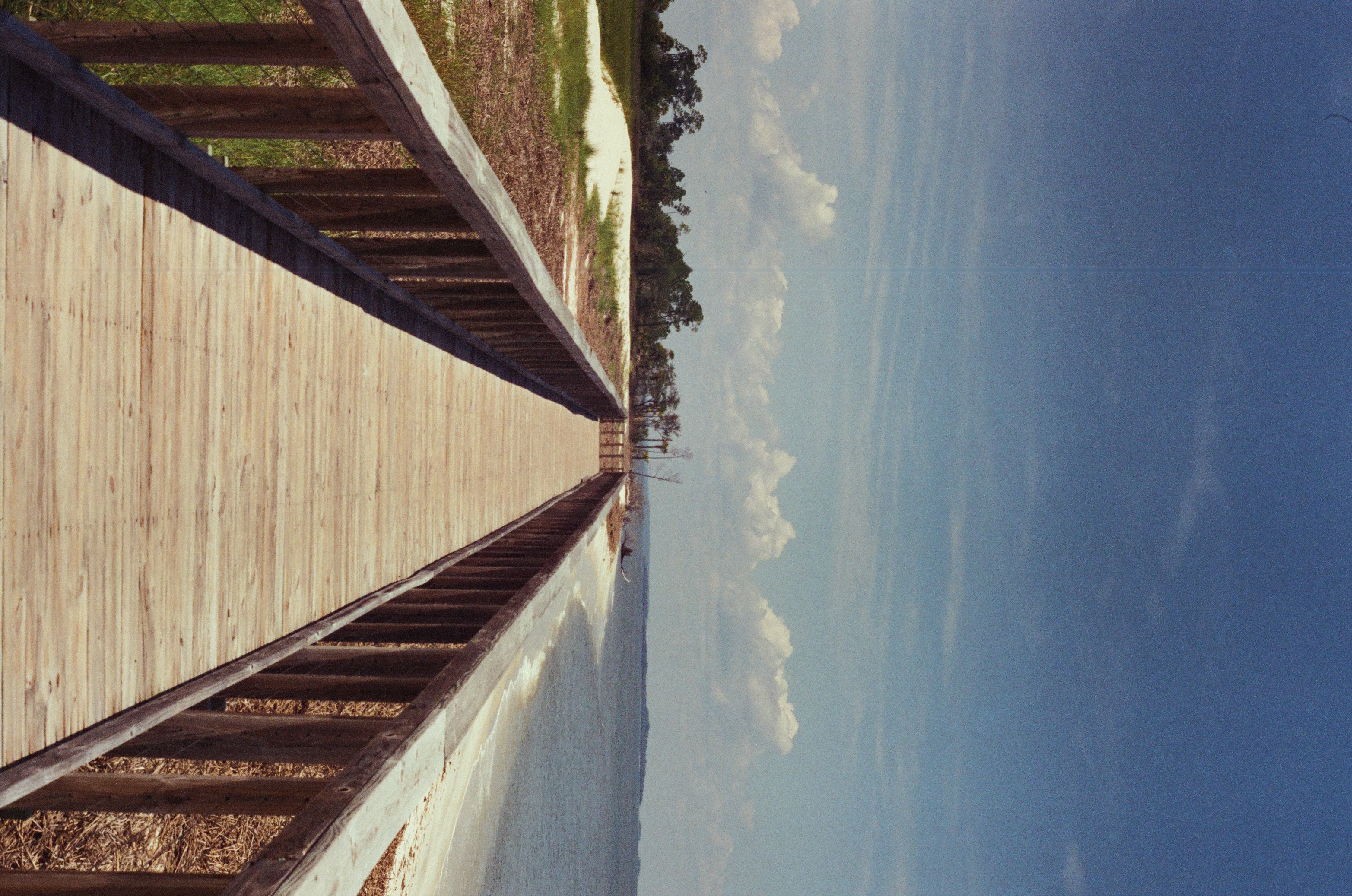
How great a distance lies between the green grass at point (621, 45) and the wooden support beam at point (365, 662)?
2224cm

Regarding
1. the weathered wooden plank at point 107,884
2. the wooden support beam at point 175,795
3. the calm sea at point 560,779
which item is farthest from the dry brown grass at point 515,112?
the calm sea at point 560,779

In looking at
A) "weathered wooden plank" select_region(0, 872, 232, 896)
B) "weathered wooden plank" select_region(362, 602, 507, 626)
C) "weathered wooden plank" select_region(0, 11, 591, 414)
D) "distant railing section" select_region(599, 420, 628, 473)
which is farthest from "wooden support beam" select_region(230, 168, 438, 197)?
"distant railing section" select_region(599, 420, 628, 473)

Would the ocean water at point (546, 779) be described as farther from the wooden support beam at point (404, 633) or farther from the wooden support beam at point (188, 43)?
the wooden support beam at point (188, 43)

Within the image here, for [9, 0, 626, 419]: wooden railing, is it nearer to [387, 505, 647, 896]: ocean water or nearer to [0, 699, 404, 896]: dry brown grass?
[0, 699, 404, 896]: dry brown grass

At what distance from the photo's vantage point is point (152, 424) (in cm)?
432

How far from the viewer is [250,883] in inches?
103

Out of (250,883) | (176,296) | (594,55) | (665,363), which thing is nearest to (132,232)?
(176,296)

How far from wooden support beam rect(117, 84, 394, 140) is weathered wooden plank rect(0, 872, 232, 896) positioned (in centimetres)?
376

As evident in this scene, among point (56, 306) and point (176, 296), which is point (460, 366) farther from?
point (56, 306)

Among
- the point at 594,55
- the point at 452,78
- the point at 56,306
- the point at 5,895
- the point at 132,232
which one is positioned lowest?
the point at 5,895

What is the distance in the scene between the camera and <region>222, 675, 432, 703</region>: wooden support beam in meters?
5.58

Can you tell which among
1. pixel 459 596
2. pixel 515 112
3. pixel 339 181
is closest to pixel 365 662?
pixel 459 596

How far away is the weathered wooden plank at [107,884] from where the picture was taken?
137 inches

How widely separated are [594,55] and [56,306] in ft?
71.6
